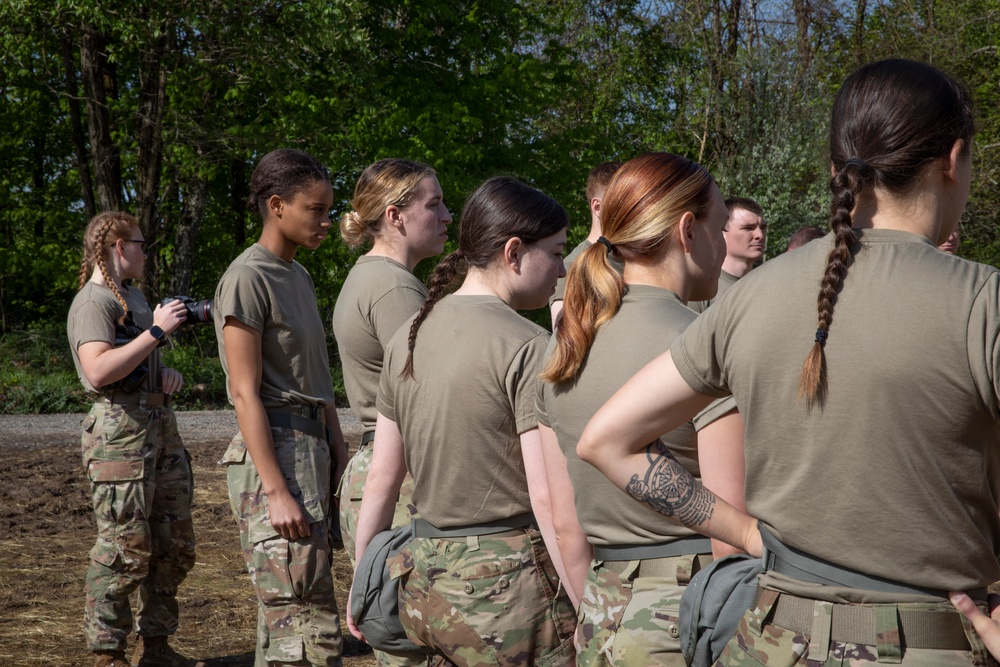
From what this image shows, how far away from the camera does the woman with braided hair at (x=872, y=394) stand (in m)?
1.67

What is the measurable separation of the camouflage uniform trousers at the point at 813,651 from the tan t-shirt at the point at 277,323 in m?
2.38

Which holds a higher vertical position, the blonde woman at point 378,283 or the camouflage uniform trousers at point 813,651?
the blonde woman at point 378,283

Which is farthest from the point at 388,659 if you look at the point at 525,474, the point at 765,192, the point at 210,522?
the point at 765,192

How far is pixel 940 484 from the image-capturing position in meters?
1.69

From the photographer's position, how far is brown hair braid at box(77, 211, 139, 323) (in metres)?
5.53

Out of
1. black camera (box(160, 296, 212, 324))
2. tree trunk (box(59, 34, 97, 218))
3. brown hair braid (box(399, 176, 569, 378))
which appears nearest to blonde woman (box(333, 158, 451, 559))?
brown hair braid (box(399, 176, 569, 378))

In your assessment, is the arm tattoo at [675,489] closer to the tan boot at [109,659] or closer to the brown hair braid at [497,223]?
the brown hair braid at [497,223]

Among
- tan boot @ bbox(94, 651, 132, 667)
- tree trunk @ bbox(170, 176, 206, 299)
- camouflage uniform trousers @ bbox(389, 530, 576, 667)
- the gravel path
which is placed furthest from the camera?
tree trunk @ bbox(170, 176, 206, 299)

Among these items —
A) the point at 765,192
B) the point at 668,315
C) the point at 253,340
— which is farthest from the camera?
the point at 765,192

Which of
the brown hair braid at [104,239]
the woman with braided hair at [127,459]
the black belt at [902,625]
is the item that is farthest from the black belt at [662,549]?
the brown hair braid at [104,239]

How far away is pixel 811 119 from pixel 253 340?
24.5 m

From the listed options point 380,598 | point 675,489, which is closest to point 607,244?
point 675,489

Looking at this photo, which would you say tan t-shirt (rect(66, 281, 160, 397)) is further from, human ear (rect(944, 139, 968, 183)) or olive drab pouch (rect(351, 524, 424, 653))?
human ear (rect(944, 139, 968, 183))

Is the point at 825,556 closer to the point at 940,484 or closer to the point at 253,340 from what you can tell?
the point at 940,484
